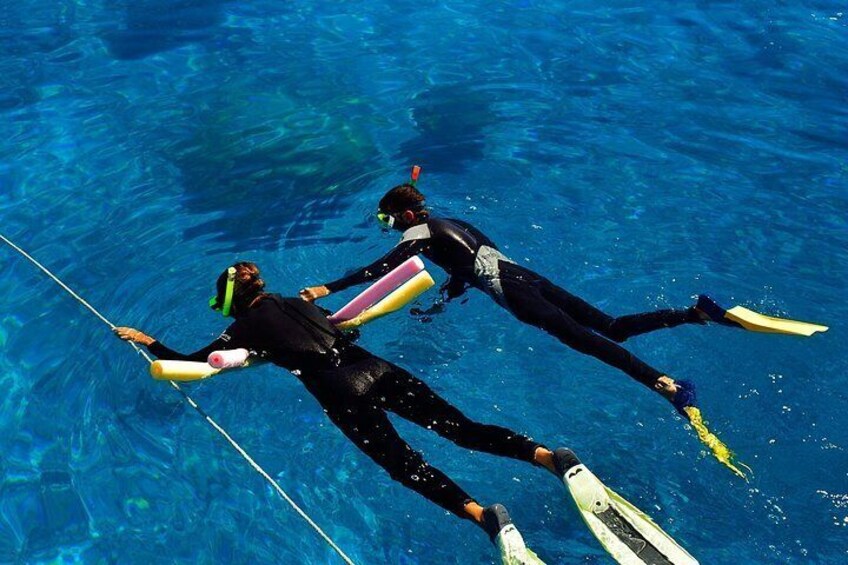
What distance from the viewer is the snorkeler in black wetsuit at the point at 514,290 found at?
600cm

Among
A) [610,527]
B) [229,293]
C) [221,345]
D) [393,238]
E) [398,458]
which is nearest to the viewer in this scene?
[610,527]

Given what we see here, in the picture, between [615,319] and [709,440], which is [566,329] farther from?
[709,440]

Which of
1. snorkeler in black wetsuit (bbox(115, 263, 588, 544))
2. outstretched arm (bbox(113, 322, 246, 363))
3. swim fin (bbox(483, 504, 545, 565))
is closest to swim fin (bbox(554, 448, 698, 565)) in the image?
snorkeler in black wetsuit (bbox(115, 263, 588, 544))

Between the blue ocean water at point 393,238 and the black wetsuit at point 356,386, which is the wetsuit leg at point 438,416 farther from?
the blue ocean water at point 393,238

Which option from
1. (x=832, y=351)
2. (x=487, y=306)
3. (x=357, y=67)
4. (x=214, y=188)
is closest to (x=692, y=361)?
(x=832, y=351)

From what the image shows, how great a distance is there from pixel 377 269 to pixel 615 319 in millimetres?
1679

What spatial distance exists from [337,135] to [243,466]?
438cm

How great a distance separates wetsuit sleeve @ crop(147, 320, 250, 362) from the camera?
5836mm

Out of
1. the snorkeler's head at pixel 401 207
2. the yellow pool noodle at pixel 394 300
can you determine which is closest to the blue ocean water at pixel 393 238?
the yellow pool noodle at pixel 394 300

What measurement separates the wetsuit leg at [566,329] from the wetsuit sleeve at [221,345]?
187cm

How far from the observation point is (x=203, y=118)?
32.6 ft

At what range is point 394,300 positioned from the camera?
632 cm

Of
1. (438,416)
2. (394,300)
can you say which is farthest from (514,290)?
(438,416)

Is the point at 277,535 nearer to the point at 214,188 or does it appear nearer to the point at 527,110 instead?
the point at 214,188
